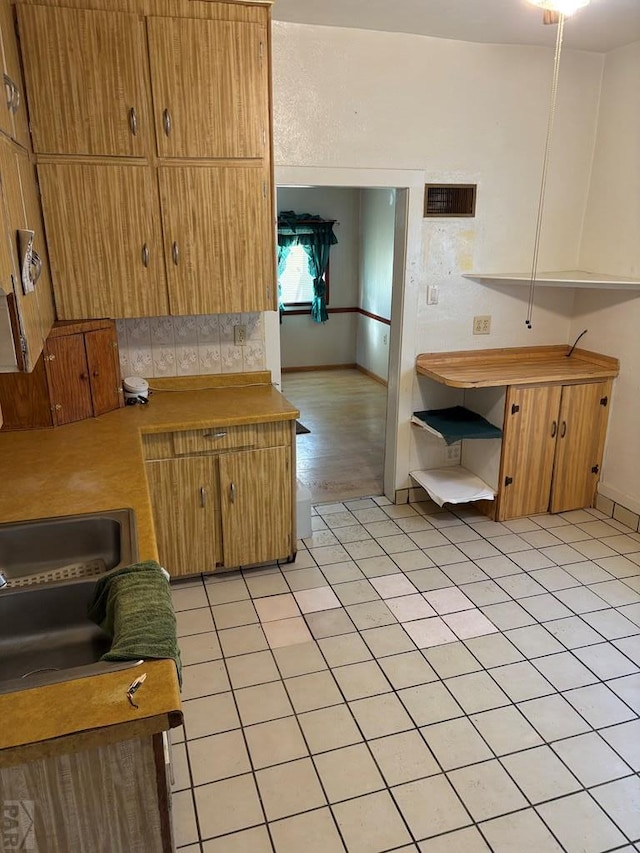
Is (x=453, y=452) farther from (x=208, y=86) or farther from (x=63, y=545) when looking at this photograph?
(x=63, y=545)

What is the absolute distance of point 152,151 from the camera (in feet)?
8.55

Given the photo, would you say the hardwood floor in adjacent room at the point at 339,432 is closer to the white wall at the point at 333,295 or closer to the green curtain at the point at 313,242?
the white wall at the point at 333,295

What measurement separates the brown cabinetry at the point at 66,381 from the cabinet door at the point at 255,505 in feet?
2.21

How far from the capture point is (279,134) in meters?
3.12

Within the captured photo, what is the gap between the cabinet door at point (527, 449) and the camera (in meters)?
3.50

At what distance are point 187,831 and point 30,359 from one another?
1.42 metres

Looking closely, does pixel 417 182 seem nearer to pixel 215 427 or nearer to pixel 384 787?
pixel 215 427

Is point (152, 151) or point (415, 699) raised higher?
point (152, 151)

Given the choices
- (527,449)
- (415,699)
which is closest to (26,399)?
(415,699)

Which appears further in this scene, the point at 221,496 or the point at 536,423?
the point at 536,423

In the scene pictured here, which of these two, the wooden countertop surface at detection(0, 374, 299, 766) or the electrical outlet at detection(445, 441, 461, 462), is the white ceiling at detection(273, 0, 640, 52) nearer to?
the wooden countertop surface at detection(0, 374, 299, 766)

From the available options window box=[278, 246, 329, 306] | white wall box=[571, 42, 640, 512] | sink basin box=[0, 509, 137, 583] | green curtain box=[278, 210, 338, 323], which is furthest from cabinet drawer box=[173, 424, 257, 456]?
window box=[278, 246, 329, 306]

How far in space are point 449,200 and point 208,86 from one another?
62.0 inches

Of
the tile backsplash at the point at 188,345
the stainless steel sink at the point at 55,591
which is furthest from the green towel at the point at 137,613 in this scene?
the tile backsplash at the point at 188,345
